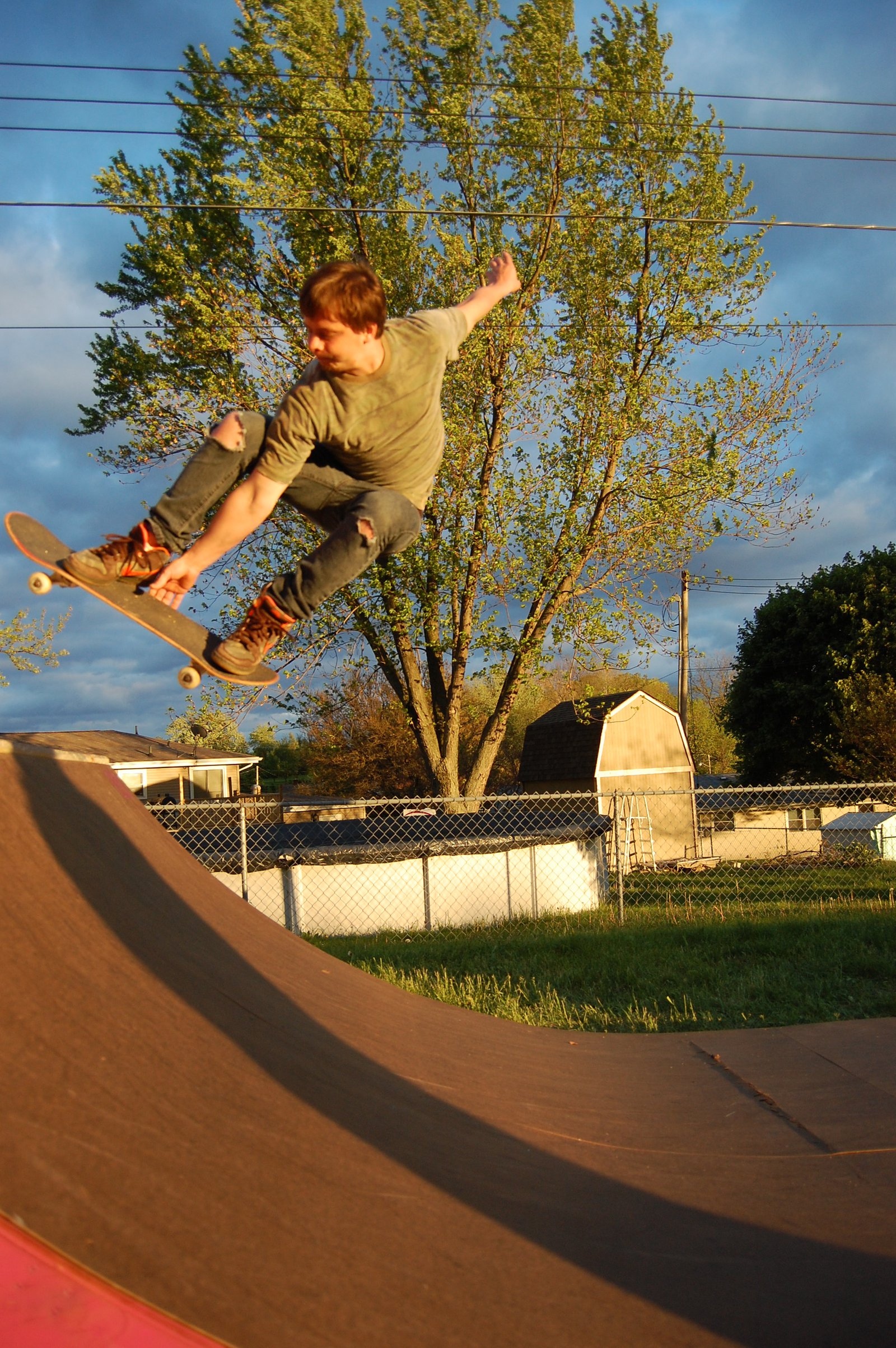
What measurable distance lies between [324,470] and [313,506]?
17 centimetres

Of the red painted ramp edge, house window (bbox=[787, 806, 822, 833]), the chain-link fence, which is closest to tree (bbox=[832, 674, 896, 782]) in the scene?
house window (bbox=[787, 806, 822, 833])

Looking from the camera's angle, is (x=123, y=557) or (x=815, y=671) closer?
(x=123, y=557)

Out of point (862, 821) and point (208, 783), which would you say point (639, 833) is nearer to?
point (862, 821)

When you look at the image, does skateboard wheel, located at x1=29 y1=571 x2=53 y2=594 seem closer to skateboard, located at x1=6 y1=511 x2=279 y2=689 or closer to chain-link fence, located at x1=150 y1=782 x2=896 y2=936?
skateboard, located at x1=6 y1=511 x2=279 y2=689

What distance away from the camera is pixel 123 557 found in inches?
136

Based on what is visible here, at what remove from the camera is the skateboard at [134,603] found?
3350 millimetres

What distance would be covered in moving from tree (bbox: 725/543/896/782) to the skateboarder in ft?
76.2

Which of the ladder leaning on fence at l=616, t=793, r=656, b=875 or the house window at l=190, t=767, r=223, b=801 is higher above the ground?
the house window at l=190, t=767, r=223, b=801

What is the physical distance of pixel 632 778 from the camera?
Answer: 2495 centimetres

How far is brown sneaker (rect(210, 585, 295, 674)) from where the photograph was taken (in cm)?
352

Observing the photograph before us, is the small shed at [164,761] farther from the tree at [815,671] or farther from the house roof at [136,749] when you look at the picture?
the tree at [815,671]

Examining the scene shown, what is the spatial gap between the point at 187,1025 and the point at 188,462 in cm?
202

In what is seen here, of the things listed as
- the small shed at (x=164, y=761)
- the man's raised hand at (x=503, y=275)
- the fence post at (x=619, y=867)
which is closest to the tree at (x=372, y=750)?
the small shed at (x=164, y=761)

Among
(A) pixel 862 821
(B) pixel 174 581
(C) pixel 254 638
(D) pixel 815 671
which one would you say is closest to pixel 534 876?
(C) pixel 254 638
